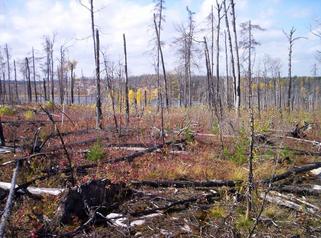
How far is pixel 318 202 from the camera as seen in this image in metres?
7.39

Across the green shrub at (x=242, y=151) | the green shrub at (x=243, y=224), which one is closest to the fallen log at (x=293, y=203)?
the green shrub at (x=243, y=224)

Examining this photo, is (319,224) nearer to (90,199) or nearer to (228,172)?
(228,172)

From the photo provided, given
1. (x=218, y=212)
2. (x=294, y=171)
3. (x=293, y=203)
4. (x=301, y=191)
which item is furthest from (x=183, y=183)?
(x=294, y=171)

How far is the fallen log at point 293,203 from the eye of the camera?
21.8ft

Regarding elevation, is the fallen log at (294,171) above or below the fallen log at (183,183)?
below

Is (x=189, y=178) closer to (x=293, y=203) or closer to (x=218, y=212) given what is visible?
(x=218, y=212)

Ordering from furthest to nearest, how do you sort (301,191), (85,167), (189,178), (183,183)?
(85,167)
(189,178)
(183,183)
(301,191)

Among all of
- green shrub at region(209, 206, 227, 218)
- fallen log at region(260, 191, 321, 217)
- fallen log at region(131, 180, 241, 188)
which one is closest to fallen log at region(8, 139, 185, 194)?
fallen log at region(131, 180, 241, 188)

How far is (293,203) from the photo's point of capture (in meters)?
6.88

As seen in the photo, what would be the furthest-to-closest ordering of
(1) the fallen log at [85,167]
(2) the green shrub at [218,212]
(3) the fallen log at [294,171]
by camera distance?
(3) the fallen log at [294,171]
(1) the fallen log at [85,167]
(2) the green shrub at [218,212]

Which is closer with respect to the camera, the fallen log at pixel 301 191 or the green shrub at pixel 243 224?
the green shrub at pixel 243 224

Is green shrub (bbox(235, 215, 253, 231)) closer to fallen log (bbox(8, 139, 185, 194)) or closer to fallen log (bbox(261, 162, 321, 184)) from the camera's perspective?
fallen log (bbox(261, 162, 321, 184))

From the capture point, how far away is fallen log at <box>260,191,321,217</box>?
6648 millimetres

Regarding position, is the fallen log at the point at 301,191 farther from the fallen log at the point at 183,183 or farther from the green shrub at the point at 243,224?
the green shrub at the point at 243,224
